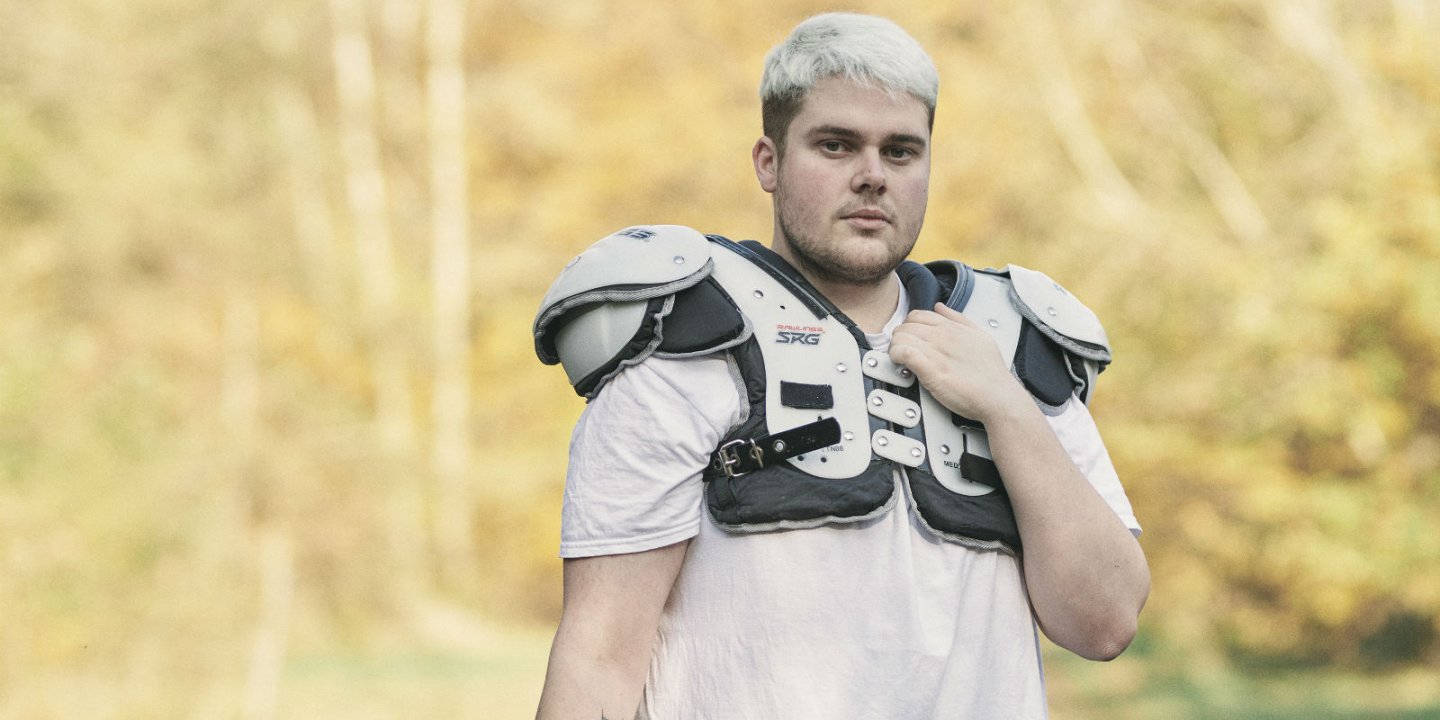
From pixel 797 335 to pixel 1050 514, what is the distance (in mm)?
409

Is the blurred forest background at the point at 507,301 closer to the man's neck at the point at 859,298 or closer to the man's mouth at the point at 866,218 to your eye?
the man's neck at the point at 859,298

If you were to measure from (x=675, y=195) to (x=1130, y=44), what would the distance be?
15.8ft

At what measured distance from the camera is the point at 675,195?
631 inches

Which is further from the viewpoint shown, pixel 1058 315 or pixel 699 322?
pixel 1058 315

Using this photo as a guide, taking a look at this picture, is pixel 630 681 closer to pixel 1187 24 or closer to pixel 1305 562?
pixel 1305 562

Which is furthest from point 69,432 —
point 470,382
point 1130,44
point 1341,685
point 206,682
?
point 1130,44

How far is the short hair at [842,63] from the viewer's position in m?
A: 2.09

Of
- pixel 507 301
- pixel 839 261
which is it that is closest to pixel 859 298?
pixel 839 261

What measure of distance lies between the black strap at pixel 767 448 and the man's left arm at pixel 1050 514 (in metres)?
0.17

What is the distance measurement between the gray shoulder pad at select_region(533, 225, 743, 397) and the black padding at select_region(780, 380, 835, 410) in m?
0.13

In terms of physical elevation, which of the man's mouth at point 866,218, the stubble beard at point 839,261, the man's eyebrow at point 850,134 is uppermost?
the man's eyebrow at point 850,134

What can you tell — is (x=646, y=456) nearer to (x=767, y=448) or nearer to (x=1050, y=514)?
(x=767, y=448)

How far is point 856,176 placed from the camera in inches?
82.2

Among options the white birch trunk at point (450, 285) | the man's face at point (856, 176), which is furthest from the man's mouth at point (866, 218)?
the white birch trunk at point (450, 285)
